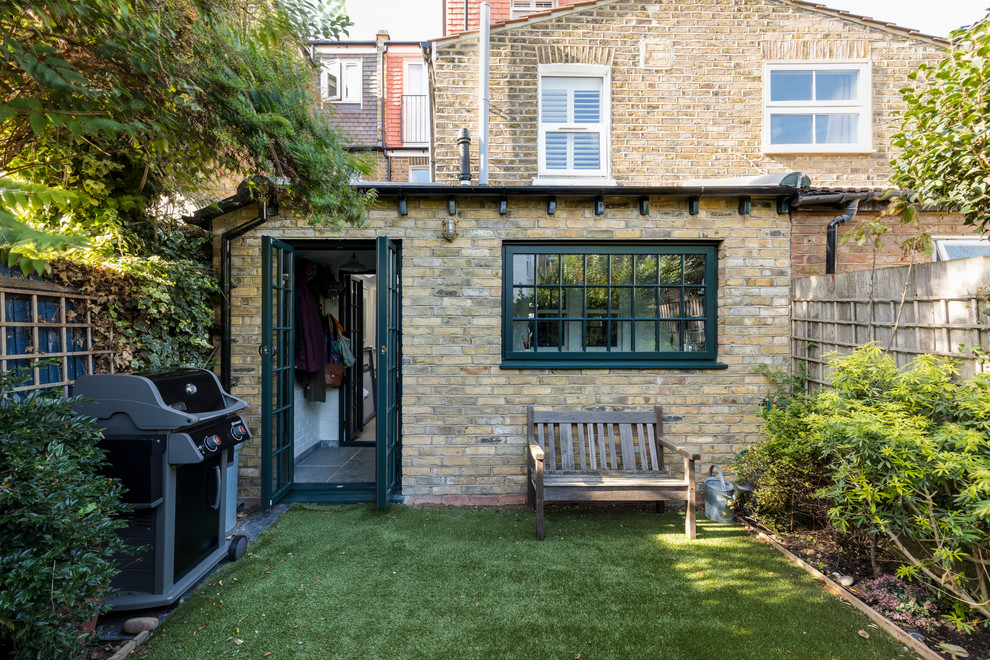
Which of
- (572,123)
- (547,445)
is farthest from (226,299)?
(572,123)

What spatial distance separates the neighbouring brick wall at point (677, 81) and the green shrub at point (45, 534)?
481cm

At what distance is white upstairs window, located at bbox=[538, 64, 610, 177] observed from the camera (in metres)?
6.08

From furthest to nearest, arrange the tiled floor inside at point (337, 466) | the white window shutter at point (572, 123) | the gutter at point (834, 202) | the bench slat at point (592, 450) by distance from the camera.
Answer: the white window shutter at point (572, 123)
the tiled floor inside at point (337, 466)
the gutter at point (834, 202)
the bench slat at point (592, 450)

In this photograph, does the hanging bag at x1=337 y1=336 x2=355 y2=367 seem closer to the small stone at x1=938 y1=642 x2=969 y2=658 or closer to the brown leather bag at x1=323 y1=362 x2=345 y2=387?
the brown leather bag at x1=323 y1=362 x2=345 y2=387

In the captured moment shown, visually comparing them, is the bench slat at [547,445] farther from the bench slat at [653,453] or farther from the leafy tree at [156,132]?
the leafy tree at [156,132]

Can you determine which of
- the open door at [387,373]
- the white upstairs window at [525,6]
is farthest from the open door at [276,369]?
the white upstairs window at [525,6]

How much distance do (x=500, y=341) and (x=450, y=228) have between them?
1.15 m

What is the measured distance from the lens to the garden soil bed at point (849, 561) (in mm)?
2466

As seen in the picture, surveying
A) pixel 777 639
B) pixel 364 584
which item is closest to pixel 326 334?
pixel 364 584

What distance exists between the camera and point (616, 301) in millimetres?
4590

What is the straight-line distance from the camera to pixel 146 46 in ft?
8.11

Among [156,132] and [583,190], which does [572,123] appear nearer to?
[583,190]

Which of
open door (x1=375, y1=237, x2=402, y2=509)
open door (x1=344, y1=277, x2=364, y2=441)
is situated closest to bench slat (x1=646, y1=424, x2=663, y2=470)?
open door (x1=375, y1=237, x2=402, y2=509)

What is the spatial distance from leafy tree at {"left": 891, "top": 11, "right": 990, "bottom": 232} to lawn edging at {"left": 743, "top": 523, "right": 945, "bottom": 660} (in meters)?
2.26
